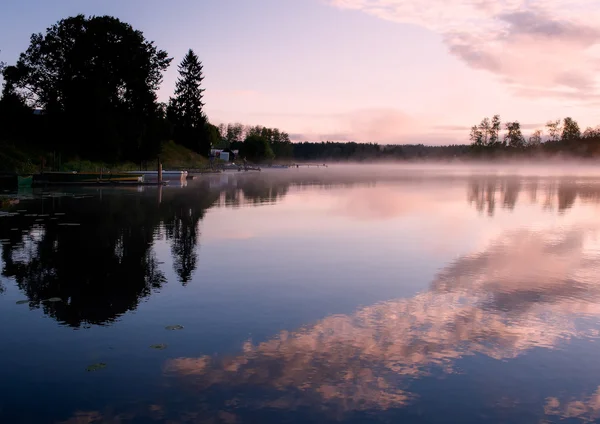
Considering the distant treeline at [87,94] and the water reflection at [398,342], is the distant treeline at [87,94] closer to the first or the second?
the distant treeline at [87,94]

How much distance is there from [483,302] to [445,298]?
0.86 meters

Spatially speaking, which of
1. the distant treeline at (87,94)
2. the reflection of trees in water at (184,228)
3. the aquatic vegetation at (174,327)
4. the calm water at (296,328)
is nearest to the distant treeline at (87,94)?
the distant treeline at (87,94)

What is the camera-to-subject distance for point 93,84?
74.1 m

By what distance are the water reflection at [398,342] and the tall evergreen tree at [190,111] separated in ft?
382

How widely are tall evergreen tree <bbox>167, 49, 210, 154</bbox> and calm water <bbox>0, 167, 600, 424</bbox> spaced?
107 m

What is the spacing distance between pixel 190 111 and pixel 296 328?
12634cm

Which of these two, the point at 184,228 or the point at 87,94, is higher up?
the point at 87,94

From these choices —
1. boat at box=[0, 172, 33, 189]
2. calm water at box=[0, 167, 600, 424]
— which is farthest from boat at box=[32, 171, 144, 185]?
calm water at box=[0, 167, 600, 424]

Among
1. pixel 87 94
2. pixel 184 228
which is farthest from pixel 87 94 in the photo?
pixel 184 228

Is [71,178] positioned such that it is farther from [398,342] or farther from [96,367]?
[398,342]

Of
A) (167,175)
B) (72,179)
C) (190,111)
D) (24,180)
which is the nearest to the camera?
(24,180)

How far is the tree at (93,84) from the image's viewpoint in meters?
74.8

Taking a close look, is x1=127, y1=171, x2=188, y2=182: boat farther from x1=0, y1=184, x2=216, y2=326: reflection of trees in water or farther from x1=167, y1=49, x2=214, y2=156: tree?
x1=167, y1=49, x2=214, y2=156: tree

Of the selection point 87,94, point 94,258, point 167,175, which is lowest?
point 94,258
